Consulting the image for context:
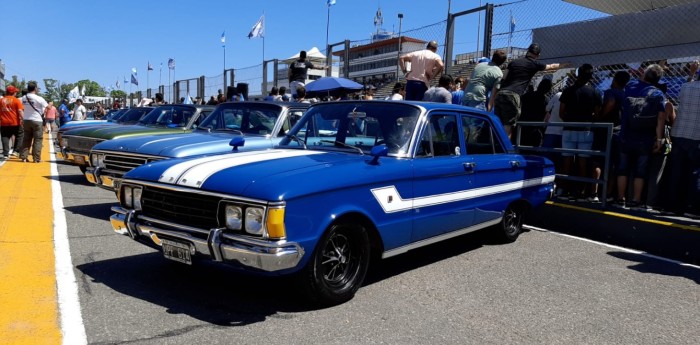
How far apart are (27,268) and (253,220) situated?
7.87 feet

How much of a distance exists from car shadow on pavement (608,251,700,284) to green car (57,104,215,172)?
244 inches

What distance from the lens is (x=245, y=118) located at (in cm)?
749

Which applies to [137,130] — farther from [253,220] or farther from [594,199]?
[594,199]

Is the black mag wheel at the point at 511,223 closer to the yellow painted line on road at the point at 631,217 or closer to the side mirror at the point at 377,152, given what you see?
the yellow painted line on road at the point at 631,217

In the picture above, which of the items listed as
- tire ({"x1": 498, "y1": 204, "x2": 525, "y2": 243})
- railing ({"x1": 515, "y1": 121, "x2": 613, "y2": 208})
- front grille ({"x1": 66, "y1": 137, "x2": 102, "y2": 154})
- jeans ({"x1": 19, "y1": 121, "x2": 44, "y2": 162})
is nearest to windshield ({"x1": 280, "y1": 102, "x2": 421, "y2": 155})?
tire ({"x1": 498, "y1": 204, "x2": 525, "y2": 243})

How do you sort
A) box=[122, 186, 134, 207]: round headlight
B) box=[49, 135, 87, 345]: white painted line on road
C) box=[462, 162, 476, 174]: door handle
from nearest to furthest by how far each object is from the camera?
box=[49, 135, 87, 345]: white painted line on road → box=[122, 186, 134, 207]: round headlight → box=[462, 162, 476, 174]: door handle

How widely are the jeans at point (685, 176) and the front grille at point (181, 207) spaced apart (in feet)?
17.4

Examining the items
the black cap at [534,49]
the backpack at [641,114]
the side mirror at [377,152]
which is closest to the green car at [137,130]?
the side mirror at [377,152]

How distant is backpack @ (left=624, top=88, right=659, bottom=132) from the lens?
6.12 metres

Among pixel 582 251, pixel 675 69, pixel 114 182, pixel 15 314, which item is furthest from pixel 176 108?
pixel 675 69

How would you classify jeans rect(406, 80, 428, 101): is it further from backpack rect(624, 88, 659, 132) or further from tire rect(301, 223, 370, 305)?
tire rect(301, 223, 370, 305)

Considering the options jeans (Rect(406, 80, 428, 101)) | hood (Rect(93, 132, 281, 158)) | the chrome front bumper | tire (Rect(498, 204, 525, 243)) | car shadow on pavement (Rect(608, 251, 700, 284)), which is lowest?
car shadow on pavement (Rect(608, 251, 700, 284))

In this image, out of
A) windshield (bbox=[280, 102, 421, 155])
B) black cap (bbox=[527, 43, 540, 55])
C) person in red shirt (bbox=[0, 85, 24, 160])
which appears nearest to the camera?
windshield (bbox=[280, 102, 421, 155])

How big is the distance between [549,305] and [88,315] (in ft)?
10.8
